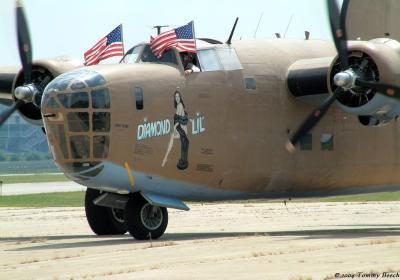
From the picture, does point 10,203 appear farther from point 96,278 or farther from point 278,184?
point 96,278

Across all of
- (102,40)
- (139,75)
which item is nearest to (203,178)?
(139,75)

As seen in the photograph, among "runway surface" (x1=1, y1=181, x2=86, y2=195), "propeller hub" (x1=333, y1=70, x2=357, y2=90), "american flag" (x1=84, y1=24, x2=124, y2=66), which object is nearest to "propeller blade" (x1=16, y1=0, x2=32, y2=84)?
"american flag" (x1=84, y1=24, x2=124, y2=66)

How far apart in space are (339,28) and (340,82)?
189 cm

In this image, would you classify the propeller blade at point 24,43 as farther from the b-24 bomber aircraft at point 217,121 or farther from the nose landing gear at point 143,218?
the nose landing gear at point 143,218

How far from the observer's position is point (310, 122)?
2548 centimetres

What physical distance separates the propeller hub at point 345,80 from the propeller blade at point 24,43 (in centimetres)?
926

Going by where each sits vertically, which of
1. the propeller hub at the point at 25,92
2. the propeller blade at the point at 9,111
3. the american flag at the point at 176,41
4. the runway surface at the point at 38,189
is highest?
the american flag at the point at 176,41

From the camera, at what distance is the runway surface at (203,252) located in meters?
17.2

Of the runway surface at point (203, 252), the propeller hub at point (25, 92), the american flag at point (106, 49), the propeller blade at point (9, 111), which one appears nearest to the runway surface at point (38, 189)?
the runway surface at point (203, 252)

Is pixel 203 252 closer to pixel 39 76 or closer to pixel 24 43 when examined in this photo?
pixel 39 76

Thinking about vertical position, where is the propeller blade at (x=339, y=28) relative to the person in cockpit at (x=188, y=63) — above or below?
above

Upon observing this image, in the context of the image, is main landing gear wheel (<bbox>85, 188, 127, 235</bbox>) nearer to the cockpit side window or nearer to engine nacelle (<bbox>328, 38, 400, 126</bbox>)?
the cockpit side window

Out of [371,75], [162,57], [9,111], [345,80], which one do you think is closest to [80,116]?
[162,57]

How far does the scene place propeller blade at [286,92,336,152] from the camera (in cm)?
2497
